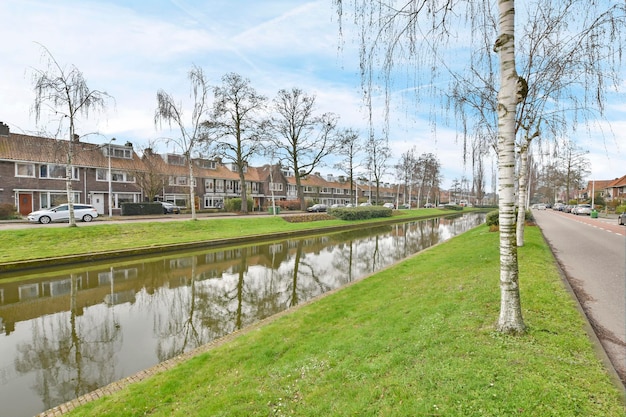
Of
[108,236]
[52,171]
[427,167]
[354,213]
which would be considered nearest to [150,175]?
[52,171]

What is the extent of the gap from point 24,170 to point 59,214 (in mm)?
11383

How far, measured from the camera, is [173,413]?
3.93m

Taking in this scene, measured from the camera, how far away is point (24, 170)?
99.2ft

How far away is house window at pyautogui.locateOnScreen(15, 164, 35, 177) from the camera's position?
2978 cm

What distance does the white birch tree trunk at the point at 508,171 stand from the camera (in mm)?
4285

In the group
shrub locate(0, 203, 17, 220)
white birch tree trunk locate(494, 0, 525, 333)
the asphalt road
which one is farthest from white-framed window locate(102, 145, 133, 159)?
the asphalt road

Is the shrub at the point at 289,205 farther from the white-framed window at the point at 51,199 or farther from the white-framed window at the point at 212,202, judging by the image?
the white-framed window at the point at 51,199

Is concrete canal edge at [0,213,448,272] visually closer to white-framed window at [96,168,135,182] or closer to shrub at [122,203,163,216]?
shrub at [122,203,163,216]

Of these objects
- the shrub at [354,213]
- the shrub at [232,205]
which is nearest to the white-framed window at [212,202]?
the shrub at [232,205]

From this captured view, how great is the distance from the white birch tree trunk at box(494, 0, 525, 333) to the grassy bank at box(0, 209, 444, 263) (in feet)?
55.5

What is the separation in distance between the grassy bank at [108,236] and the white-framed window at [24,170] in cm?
1686

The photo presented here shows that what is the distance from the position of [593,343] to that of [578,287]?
453 cm

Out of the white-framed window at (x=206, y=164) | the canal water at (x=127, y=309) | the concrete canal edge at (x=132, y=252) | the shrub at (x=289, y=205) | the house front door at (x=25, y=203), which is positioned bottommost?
the canal water at (x=127, y=309)

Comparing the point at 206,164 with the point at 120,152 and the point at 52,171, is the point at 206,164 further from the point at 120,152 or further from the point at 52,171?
the point at 52,171
